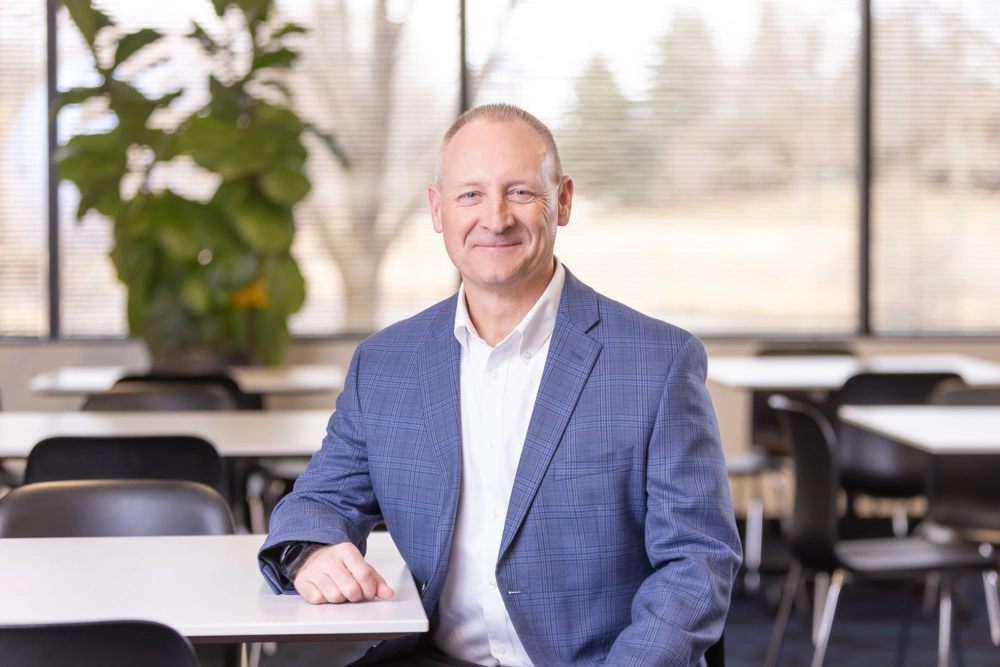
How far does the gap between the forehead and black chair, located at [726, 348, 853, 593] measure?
308 cm

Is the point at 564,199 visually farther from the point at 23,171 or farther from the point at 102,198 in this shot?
the point at 23,171

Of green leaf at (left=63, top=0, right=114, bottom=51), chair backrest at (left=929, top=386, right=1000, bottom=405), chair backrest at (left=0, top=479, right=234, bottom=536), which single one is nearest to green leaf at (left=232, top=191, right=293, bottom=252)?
green leaf at (left=63, top=0, right=114, bottom=51)

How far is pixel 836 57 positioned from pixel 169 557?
18.0ft

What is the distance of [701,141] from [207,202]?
2.76 meters

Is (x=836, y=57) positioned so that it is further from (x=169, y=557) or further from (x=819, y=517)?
(x=169, y=557)

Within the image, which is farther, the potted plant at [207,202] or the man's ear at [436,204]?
the potted plant at [207,202]

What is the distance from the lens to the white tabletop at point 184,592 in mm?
1520

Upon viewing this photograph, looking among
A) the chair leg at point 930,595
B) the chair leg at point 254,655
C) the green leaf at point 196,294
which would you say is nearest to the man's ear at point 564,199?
the chair leg at point 254,655

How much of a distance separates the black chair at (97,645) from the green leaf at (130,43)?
4.55 meters

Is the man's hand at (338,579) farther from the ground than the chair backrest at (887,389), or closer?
farther from the ground

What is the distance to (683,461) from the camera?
5.51ft

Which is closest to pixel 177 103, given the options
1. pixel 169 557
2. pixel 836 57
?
pixel 836 57

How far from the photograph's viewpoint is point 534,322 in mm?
1861

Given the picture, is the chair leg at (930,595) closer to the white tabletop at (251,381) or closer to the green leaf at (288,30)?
the white tabletop at (251,381)
